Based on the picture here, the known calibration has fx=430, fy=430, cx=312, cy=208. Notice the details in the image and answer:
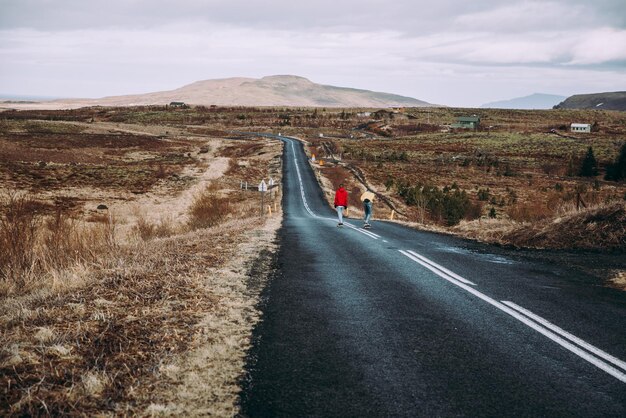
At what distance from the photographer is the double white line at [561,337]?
416 centimetres

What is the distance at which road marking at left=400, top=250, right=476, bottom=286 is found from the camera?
793 centimetres

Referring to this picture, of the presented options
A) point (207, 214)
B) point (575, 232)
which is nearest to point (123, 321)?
point (575, 232)

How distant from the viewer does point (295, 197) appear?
139ft

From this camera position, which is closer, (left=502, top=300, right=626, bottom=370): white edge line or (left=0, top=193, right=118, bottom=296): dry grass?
(left=502, top=300, right=626, bottom=370): white edge line

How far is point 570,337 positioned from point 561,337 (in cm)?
10

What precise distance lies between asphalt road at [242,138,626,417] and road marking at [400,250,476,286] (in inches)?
2.4

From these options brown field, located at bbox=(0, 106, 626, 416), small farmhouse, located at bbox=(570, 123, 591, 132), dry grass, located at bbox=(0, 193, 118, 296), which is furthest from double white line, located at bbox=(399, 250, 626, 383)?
small farmhouse, located at bbox=(570, 123, 591, 132)

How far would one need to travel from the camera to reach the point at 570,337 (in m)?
4.91

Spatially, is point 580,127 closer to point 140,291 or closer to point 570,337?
point 570,337

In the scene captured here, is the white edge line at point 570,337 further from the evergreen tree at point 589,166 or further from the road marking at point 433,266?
the evergreen tree at point 589,166

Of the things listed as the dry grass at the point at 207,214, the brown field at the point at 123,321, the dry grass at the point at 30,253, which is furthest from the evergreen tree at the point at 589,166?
the dry grass at the point at 30,253

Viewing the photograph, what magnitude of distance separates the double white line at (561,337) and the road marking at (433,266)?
9.4 inches

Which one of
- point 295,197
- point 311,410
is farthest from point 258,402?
point 295,197

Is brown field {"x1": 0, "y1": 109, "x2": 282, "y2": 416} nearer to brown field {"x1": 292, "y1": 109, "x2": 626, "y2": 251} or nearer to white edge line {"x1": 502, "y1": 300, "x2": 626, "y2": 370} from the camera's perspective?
white edge line {"x1": 502, "y1": 300, "x2": 626, "y2": 370}
